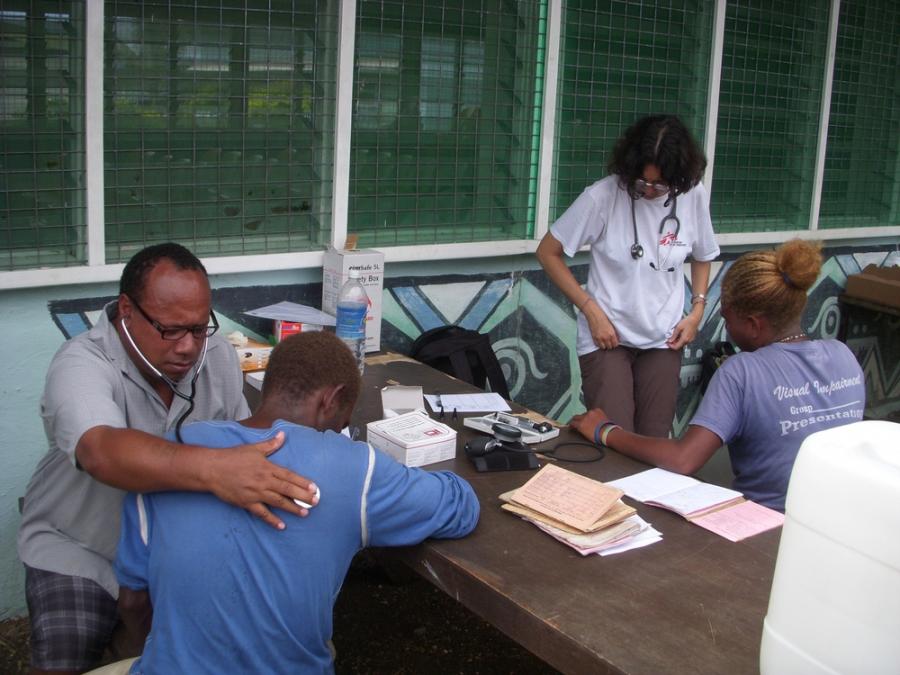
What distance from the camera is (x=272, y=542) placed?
198cm

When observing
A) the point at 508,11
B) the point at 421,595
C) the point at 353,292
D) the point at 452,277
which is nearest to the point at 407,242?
the point at 452,277

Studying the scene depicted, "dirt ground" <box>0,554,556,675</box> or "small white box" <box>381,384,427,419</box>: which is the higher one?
"small white box" <box>381,384,427,419</box>

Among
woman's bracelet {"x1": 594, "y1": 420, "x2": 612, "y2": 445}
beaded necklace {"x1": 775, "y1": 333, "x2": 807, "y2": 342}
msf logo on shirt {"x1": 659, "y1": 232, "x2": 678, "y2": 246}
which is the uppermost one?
msf logo on shirt {"x1": 659, "y1": 232, "x2": 678, "y2": 246}

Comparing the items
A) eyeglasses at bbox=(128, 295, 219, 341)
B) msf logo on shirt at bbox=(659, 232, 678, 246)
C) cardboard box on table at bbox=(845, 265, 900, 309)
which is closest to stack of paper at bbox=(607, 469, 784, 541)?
eyeglasses at bbox=(128, 295, 219, 341)

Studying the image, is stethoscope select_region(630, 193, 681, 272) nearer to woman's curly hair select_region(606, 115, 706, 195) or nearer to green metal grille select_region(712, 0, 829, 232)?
woman's curly hair select_region(606, 115, 706, 195)

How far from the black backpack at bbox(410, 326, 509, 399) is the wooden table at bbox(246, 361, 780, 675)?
1.80 meters

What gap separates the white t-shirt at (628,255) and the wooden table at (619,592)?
138 centimetres

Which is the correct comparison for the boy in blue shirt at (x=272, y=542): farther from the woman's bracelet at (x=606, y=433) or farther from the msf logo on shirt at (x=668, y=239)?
the msf logo on shirt at (x=668, y=239)

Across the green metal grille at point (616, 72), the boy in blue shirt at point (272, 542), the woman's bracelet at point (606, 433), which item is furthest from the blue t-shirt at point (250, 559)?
the green metal grille at point (616, 72)

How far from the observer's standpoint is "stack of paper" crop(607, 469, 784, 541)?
255 cm

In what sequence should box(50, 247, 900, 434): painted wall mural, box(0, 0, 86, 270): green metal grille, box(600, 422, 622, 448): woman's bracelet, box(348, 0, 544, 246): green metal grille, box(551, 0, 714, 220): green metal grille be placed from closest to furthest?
box(600, 422, 622, 448): woman's bracelet → box(0, 0, 86, 270): green metal grille → box(50, 247, 900, 434): painted wall mural → box(348, 0, 544, 246): green metal grille → box(551, 0, 714, 220): green metal grille

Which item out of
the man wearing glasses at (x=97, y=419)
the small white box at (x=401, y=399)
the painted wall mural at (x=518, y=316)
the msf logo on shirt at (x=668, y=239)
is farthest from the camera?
the painted wall mural at (x=518, y=316)

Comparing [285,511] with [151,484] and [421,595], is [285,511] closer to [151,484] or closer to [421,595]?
[151,484]

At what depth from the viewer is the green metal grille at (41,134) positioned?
3.49 m
